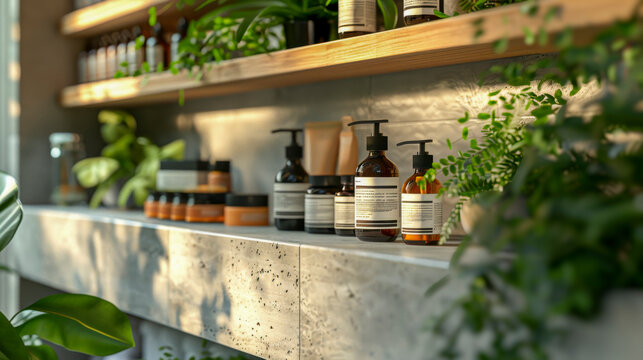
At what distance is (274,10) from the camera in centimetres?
137

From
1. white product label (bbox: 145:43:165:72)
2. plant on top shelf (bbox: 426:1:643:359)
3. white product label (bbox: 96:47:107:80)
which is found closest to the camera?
plant on top shelf (bbox: 426:1:643:359)

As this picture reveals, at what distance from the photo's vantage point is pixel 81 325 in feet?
4.17

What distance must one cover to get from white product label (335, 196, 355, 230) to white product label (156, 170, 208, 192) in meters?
0.56

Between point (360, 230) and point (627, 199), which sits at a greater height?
point (627, 199)

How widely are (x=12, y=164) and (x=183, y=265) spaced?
1.13 m

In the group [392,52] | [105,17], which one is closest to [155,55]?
[105,17]

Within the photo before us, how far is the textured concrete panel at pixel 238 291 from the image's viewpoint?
1.14 meters

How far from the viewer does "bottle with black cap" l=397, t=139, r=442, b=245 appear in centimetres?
109

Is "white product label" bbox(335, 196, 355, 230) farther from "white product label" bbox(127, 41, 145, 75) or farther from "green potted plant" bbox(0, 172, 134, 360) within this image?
"white product label" bbox(127, 41, 145, 75)

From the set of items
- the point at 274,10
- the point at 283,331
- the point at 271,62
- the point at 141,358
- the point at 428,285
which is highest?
the point at 274,10

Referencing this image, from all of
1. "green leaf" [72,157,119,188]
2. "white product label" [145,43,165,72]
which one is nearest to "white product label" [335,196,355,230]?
"white product label" [145,43,165,72]

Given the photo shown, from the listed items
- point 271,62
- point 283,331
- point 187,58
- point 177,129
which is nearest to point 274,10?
point 271,62

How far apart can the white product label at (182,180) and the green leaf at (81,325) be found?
0.45 metres

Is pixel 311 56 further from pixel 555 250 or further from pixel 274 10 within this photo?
pixel 555 250
